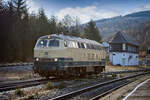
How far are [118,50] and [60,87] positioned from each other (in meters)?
46.1

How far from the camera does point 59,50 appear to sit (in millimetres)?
17578

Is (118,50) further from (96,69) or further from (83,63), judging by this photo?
(83,63)

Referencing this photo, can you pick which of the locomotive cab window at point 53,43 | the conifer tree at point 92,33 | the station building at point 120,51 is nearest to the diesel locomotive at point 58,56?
the locomotive cab window at point 53,43

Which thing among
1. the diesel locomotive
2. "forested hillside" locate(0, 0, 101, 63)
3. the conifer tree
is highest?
the conifer tree

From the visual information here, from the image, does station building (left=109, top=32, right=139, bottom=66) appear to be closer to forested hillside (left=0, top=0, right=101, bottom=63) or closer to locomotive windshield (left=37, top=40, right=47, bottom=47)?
forested hillside (left=0, top=0, right=101, bottom=63)

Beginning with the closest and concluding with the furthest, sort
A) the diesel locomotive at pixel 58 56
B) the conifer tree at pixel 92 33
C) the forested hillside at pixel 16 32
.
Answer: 1. the diesel locomotive at pixel 58 56
2. the forested hillside at pixel 16 32
3. the conifer tree at pixel 92 33

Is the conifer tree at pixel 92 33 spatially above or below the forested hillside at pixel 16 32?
above

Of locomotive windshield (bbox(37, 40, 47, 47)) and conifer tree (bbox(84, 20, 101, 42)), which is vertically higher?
conifer tree (bbox(84, 20, 101, 42))

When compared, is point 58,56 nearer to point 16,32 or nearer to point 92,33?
point 16,32

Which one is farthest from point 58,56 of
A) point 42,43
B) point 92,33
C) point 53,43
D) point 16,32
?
point 92,33

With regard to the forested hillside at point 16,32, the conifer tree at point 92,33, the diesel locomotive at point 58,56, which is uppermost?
the conifer tree at point 92,33

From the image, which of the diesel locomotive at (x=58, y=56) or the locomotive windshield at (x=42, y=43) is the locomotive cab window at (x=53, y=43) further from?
the locomotive windshield at (x=42, y=43)

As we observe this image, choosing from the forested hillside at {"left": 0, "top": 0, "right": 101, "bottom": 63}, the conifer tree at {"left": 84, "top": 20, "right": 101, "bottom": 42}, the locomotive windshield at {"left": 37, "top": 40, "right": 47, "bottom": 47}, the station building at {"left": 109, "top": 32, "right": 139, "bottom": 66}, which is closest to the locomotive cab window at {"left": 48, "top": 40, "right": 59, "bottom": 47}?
the locomotive windshield at {"left": 37, "top": 40, "right": 47, "bottom": 47}

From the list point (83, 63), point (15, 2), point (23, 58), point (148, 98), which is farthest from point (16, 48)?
point (148, 98)
